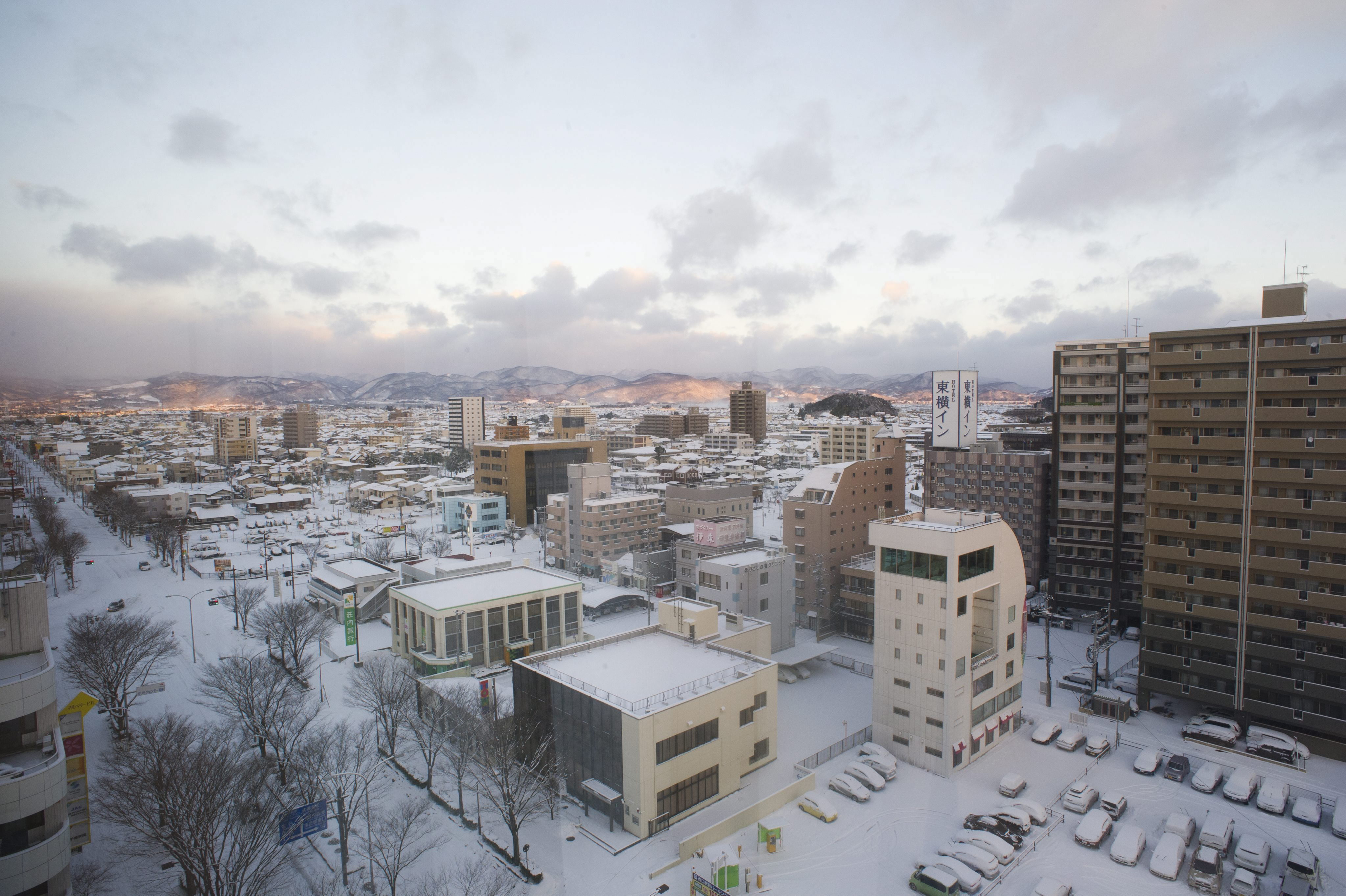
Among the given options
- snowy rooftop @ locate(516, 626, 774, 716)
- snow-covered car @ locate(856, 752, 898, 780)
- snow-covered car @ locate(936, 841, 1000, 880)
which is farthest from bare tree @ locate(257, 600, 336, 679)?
snow-covered car @ locate(936, 841, 1000, 880)

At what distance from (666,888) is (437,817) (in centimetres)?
372

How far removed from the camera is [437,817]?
9719mm

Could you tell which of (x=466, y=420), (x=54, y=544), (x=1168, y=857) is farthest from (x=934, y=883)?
(x=466, y=420)

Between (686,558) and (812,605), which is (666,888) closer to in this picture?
(812,605)

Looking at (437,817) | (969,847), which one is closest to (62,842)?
(437,817)

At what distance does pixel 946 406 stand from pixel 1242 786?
776cm

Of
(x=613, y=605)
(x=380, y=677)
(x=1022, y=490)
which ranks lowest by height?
(x=613, y=605)

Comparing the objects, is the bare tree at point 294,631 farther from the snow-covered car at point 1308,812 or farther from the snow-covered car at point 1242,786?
the snow-covered car at point 1308,812

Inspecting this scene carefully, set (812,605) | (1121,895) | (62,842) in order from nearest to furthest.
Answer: (62,842)
(1121,895)
(812,605)

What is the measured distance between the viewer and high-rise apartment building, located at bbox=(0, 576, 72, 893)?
6.13 m

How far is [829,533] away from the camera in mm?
18234

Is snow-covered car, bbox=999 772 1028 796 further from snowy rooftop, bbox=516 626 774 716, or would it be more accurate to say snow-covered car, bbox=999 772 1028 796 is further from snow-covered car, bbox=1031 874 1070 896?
snowy rooftop, bbox=516 626 774 716

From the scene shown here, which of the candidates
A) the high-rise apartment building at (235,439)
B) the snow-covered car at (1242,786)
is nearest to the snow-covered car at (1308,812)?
the snow-covered car at (1242,786)

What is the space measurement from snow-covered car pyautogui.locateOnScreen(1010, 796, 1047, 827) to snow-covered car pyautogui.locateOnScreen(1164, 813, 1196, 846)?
4.91ft
